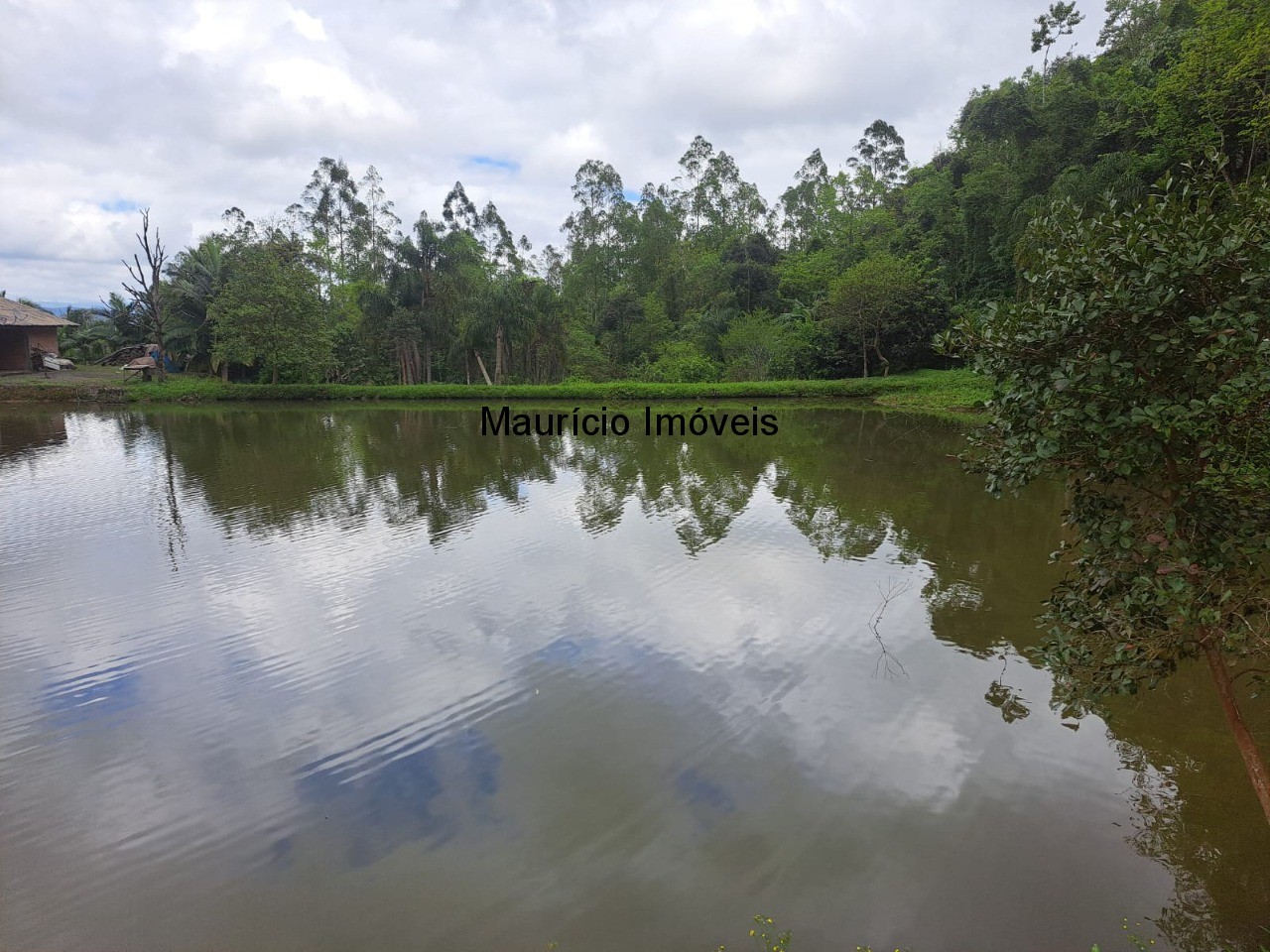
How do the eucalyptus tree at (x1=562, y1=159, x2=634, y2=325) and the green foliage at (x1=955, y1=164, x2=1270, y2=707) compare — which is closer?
the green foliage at (x1=955, y1=164, x2=1270, y2=707)

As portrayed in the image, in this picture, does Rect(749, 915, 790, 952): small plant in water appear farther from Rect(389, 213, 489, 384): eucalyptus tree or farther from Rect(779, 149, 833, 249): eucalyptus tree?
Rect(779, 149, 833, 249): eucalyptus tree

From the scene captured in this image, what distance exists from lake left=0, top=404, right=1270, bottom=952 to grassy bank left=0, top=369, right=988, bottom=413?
766 inches

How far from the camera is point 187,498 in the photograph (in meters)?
11.6

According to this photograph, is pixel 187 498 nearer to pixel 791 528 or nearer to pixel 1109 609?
pixel 791 528

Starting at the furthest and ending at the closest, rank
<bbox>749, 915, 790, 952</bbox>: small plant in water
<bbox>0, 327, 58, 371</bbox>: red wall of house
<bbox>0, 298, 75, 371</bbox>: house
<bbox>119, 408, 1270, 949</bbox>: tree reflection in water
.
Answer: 1. <bbox>0, 327, 58, 371</bbox>: red wall of house
2. <bbox>0, 298, 75, 371</bbox>: house
3. <bbox>119, 408, 1270, 949</bbox>: tree reflection in water
4. <bbox>749, 915, 790, 952</bbox>: small plant in water

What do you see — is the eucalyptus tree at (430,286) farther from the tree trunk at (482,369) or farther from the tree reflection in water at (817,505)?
the tree reflection in water at (817,505)

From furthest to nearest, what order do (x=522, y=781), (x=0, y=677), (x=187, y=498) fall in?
(x=187, y=498) < (x=0, y=677) < (x=522, y=781)

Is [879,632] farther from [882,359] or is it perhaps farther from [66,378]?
[66,378]

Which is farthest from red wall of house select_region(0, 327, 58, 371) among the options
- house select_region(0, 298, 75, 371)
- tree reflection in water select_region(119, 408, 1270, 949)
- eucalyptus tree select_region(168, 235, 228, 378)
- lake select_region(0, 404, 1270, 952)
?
lake select_region(0, 404, 1270, 952)

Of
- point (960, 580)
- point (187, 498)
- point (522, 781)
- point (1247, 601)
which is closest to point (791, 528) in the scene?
point (960, 580)

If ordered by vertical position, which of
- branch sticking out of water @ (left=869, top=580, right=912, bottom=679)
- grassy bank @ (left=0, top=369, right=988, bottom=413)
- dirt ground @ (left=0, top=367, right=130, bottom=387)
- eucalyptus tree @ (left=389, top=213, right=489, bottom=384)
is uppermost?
eucalyptus tree @ (left=389, top=213, right=489, bottom=384)

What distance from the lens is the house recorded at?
2969cm

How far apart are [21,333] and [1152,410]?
→ 41.0m

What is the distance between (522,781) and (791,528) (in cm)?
623
